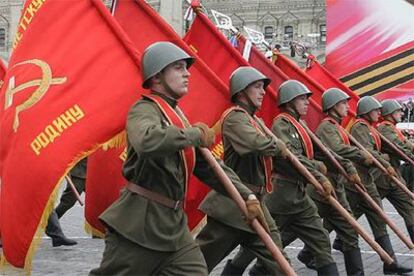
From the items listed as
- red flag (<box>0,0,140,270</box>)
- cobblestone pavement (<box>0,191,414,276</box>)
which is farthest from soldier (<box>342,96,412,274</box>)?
red flag (<box>0,0,140,270</box>)

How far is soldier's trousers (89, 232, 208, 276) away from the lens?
14.1ft

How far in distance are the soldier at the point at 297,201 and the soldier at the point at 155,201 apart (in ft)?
7.05

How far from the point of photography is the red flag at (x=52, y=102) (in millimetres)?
5047

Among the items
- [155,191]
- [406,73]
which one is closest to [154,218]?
[155,191]

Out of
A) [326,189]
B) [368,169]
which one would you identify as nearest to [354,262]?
[326,189]

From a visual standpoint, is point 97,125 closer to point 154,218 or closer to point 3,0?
point 154,218

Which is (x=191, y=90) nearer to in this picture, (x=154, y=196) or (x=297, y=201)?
(x=297, y=201)

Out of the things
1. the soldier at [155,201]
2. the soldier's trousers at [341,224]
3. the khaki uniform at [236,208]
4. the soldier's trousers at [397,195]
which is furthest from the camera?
the soldier's trousers at [397,195]

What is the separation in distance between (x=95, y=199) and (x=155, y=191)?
215cm

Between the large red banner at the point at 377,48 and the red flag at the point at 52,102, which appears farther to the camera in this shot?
the large red banner at the point at 377,48

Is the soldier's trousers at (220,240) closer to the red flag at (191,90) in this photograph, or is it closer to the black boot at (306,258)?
the red flag at (191,90)

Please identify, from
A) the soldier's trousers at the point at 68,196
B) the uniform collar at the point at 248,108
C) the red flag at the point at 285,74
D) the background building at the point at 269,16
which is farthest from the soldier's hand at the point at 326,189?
the background building at the point at 269,16

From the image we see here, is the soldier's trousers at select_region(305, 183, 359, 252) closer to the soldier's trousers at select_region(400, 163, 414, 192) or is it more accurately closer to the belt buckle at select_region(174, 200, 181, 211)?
the belt buckle at select_region(174, 200, 181, 211)

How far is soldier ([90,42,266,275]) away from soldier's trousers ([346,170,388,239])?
12.6 ft
